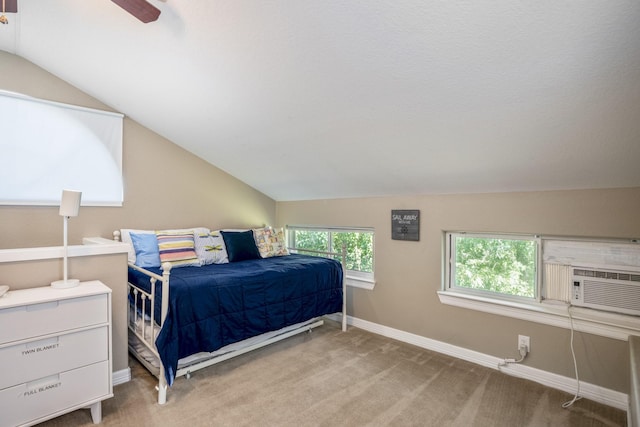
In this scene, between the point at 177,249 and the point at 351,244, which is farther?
the point at 351,244

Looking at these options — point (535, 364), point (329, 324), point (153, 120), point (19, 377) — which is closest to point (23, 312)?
point (19, 377)

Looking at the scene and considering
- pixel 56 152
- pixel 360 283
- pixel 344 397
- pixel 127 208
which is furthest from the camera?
pixel 360 283

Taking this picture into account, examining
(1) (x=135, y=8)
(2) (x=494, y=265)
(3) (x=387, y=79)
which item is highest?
(1) (x=135, y=8)

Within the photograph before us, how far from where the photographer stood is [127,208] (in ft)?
10.3

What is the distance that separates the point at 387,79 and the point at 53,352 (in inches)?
88.5

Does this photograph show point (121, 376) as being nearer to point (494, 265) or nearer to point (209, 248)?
point (209, 248)

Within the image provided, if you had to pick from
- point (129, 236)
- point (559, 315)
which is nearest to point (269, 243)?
point (129, 236)

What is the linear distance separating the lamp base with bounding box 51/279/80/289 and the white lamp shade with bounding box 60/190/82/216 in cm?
39

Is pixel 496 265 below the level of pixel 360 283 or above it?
above

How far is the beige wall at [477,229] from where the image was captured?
2076mm

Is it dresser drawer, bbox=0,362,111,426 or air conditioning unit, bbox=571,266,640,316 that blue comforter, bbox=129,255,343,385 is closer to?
dresser drawer, bbox=0,362,111,426

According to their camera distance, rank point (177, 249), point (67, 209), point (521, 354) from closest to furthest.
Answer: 1. point (67, 209)
2. point (521, 354)
3. point (177, 249)

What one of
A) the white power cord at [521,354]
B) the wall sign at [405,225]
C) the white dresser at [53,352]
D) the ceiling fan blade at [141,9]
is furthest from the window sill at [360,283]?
the ceiling fan blade at [141,9]

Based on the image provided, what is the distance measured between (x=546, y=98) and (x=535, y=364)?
6.04 feet
